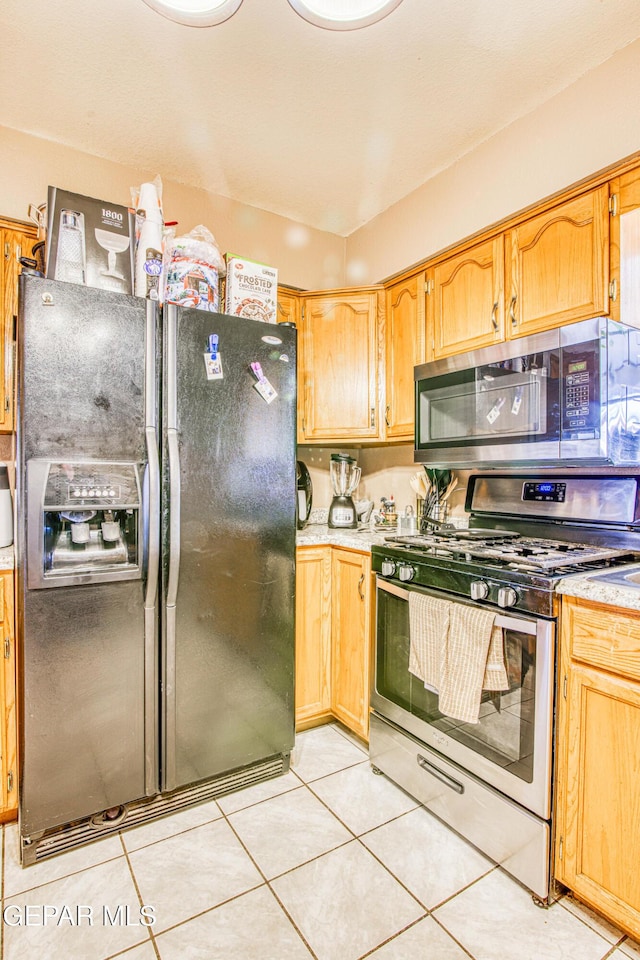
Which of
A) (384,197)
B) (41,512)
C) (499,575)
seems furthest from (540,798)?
(384,197)

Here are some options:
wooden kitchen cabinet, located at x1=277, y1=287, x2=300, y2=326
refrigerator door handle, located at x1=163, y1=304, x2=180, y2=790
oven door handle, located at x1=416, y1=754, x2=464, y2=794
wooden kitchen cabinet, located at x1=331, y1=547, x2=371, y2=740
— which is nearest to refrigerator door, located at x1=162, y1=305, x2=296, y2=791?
refrigerator door handle, located at x1=163, y1=304, x2=180, y2=790

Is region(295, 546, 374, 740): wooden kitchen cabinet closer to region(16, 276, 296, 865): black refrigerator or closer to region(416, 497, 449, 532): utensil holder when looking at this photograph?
region(16, 276, 296, 865): black refrigerator

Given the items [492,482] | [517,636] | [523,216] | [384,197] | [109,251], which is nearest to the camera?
[517,636]

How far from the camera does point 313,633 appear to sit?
226 cm

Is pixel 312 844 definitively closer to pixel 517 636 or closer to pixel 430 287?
pixel 517 636

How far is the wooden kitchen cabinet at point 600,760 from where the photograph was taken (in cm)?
121

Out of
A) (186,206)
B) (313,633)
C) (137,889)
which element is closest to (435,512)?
(313,633)

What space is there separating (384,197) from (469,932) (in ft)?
9.64

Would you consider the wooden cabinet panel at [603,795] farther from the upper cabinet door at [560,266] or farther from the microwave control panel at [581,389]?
the upper cabinet door at [560,266]

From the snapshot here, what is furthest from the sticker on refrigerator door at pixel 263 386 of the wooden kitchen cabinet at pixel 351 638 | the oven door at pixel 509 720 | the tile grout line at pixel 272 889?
the tile grout line at pixel 272 889

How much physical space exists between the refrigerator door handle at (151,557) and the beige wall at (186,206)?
979 millimetres

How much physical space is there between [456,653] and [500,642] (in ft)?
0.51

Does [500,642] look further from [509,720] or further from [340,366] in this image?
[340,366]

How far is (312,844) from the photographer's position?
162 centimetres
